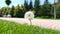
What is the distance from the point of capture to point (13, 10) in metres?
23.2

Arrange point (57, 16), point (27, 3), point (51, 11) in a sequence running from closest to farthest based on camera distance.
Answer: point (57, 16)
point (51, 11)
point (27, 3)

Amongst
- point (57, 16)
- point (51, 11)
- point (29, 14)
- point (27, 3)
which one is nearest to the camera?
point (29, 14)

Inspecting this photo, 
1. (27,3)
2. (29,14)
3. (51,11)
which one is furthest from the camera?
(27,3)

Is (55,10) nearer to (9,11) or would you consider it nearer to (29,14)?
(9,11)

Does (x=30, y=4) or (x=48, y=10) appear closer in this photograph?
(x=48, y=10)

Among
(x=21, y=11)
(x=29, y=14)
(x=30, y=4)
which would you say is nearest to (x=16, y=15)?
(x=21, y=11)

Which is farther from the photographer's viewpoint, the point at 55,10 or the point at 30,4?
the point at 30,4

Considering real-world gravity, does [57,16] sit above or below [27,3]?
below

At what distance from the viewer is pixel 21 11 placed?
2250 cm

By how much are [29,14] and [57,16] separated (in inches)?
732

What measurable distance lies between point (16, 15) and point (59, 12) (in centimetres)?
472

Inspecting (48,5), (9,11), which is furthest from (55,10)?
(9,11)

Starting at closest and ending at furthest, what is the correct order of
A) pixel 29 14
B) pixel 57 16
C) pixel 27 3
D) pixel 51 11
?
pixel 29 14 < pixel 57 16 < pixel 51 11 < pixel 27 3

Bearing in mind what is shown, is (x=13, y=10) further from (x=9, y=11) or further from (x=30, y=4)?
(x=30, y=4)
